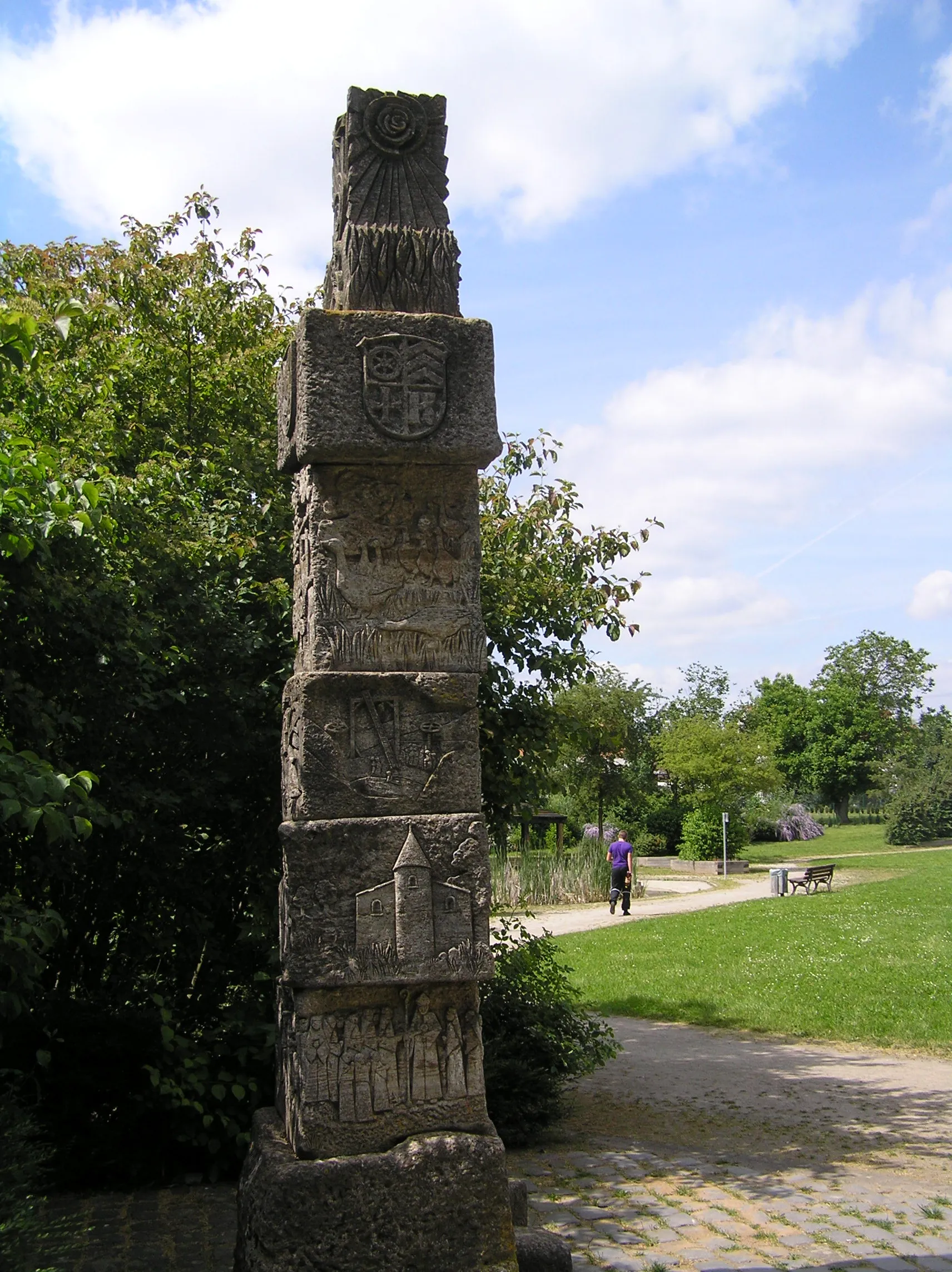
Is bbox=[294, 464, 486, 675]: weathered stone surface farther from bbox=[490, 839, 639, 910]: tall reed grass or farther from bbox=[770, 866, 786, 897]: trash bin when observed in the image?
bbox=[770, 866, 786, 897]: trash bin

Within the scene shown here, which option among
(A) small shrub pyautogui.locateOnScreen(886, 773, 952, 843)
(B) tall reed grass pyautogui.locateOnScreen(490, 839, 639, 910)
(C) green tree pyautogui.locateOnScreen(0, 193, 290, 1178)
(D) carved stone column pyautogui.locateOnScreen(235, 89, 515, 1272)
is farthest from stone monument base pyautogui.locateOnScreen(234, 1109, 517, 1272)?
(A) small shrub pyautogui.locateOnScreen(886, 773, 952, 843)

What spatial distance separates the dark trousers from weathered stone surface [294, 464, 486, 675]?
1762 cm

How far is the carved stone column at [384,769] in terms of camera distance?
4141 millimetres

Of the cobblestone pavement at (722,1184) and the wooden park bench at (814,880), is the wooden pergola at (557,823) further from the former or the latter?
the cobblestone pavement at (722,1184)

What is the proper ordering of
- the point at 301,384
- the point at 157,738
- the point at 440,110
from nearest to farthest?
the point at 301,384, the point at 440,110, the point at 157,738

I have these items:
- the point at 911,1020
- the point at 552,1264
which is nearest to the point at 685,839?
the point at 911,1020

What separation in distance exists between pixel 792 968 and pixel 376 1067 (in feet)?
36.2

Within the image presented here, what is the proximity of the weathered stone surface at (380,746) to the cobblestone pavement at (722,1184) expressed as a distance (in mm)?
2239

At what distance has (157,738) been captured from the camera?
269 inches

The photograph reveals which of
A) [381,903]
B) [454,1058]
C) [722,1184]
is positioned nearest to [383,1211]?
[454,1058]

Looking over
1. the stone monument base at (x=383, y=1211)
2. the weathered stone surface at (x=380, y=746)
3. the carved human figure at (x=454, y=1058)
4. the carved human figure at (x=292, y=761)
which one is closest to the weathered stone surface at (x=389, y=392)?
the weathered stone surface at (x=380, y=746)

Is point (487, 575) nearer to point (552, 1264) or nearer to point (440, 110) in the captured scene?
point (440, 110)

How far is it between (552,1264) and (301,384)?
3595mm

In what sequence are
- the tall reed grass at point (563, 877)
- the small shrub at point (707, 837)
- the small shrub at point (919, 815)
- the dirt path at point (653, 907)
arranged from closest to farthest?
the dirt path at point (653, 907) → the tall reed grass at point (563, 877) → the small shrub at point (707, 837) → the small shrub at point (919, 815)
